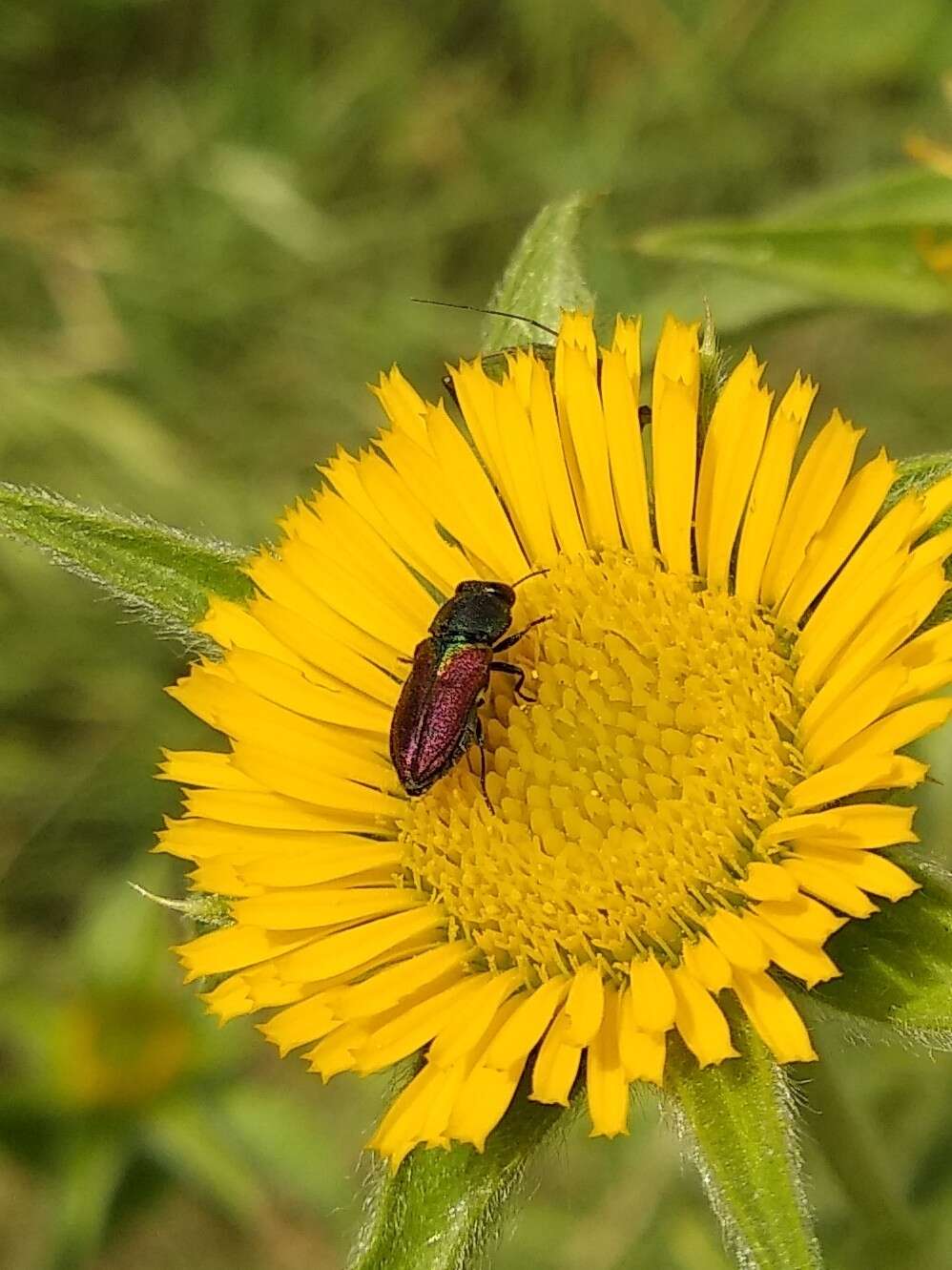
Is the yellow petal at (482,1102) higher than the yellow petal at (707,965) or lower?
lower

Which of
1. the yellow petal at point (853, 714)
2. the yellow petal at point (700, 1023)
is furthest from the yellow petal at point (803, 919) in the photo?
the yellow petal at point (853, 714)

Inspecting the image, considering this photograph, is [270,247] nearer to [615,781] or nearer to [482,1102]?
[615,781]

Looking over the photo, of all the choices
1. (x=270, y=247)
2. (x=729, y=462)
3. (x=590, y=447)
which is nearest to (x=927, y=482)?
(x=729, y=462)

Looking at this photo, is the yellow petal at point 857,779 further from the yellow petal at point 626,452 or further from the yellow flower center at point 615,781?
the yellow petal at point 626,452

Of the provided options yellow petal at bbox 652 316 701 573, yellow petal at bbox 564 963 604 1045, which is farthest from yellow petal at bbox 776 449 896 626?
yellow petal at bbox 564 963 604 1045

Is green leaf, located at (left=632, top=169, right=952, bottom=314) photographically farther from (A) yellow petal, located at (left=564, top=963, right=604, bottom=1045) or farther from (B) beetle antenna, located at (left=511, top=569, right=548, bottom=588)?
(A) yellow petal, located at (left=564, top=963, right=604, bottom=1045)

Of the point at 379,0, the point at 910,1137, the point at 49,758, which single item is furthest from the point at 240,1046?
the point at 379,0
